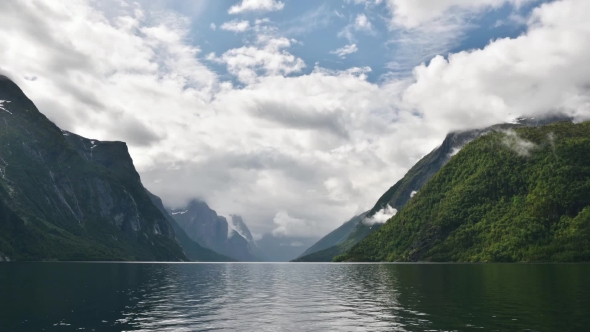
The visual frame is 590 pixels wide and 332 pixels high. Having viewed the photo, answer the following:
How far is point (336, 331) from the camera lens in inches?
1722

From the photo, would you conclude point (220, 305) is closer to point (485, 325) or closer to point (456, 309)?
point (456, 309)

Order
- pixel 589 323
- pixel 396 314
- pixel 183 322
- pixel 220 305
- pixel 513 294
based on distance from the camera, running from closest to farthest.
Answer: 1. pixel 589 323
2. pixel 183 322
3. pixel 396 314
4. pixel 220 305
5. pixel 513 294

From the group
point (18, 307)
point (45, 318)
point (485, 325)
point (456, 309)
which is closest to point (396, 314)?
point (456, 309)

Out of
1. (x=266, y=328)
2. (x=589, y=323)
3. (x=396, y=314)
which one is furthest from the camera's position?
(x=396, y=314)

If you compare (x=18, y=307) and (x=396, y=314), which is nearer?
(x=396, y=314)

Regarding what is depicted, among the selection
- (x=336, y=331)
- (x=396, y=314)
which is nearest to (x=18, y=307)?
(x=336, y=331)

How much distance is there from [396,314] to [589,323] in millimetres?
20543

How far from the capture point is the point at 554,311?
5100 centimetres

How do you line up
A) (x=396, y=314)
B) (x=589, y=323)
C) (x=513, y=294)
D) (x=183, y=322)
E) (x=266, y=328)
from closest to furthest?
(x=589, y=323), (x=266, y=328), (x=183, y=322), (x=396, y=314), (x=513, y=294)

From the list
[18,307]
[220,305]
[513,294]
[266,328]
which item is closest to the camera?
[266,328]

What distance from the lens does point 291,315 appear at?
181 feet

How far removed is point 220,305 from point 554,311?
45.7m

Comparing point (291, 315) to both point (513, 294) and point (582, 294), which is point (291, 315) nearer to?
point (513, 294)

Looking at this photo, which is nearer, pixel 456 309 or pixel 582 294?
pixel 456 309
